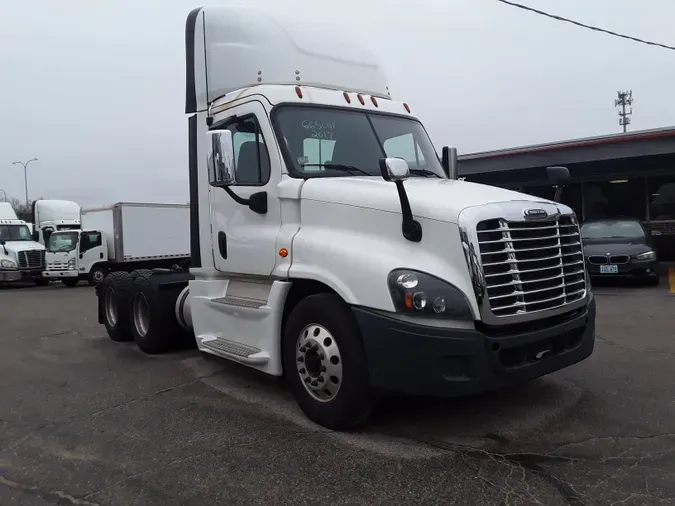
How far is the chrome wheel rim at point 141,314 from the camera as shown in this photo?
738 centimetres

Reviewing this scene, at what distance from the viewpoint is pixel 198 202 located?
6043mm

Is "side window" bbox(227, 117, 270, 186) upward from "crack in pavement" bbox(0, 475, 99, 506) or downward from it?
upward

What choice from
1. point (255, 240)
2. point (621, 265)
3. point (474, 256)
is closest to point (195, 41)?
point (255, 240)

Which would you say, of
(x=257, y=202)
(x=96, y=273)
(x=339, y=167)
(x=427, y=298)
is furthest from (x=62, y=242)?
(x=427, y=298)

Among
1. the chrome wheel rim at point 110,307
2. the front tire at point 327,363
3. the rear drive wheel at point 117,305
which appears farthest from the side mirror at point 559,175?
the chrome wheel rim at point 110,307

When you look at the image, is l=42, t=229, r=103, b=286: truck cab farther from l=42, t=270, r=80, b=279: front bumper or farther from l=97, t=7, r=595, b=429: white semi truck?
l=97, t=7, r=595, b=429: white semi truck

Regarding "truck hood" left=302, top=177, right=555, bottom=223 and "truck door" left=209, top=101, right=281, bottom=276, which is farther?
"truck door" left=209, top=101, right=281, bottom=276

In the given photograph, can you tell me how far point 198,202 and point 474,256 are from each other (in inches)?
129

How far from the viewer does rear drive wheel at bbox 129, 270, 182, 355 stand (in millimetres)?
7188

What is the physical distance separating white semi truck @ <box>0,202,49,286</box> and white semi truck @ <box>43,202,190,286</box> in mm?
1124

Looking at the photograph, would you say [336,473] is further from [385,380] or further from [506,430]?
[506,430]

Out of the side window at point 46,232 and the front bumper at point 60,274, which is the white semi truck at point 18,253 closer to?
the side window at point 46,232

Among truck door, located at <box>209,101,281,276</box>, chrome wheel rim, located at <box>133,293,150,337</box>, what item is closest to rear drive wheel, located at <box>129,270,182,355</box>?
chrome wheel rim, located at <box>133,293,150,337</box>

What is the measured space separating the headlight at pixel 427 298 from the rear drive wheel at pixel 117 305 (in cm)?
522
